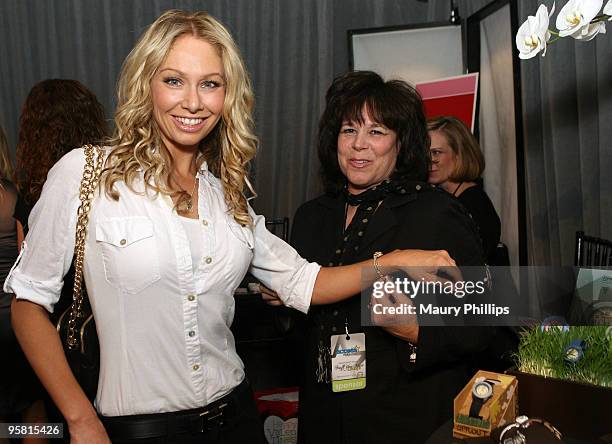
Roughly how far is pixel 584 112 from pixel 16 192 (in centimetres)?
224

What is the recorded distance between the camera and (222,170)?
164 cm

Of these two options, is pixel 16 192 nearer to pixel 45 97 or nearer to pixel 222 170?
pixel 45 97

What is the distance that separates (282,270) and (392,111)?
565mm

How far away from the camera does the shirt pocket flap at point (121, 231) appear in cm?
134

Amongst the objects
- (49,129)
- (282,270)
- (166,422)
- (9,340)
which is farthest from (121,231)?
(49,129)

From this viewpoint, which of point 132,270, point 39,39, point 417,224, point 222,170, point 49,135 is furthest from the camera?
point 39,39

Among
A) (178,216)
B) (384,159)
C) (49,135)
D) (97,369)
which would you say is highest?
(49,135)

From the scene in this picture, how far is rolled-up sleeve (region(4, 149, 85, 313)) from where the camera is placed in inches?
51.9

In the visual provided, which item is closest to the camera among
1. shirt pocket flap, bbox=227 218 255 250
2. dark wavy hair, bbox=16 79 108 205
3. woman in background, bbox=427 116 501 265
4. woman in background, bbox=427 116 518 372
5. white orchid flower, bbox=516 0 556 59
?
white orchid flower, bbox=516 0 556 59

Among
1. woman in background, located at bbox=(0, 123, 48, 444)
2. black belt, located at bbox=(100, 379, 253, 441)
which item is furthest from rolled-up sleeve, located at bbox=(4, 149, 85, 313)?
woman in background, located at bbox=(0, 123, 48, 444)

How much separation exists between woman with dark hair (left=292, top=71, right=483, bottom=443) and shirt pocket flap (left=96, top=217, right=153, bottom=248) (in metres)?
0.62

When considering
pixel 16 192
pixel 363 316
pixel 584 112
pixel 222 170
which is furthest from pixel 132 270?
pixel 584 112

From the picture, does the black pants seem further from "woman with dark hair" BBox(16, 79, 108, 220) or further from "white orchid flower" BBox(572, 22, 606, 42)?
"woman with dark hair" BBox(16, 79, 108, 220)

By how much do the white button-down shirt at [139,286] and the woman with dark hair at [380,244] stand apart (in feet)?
1.32
